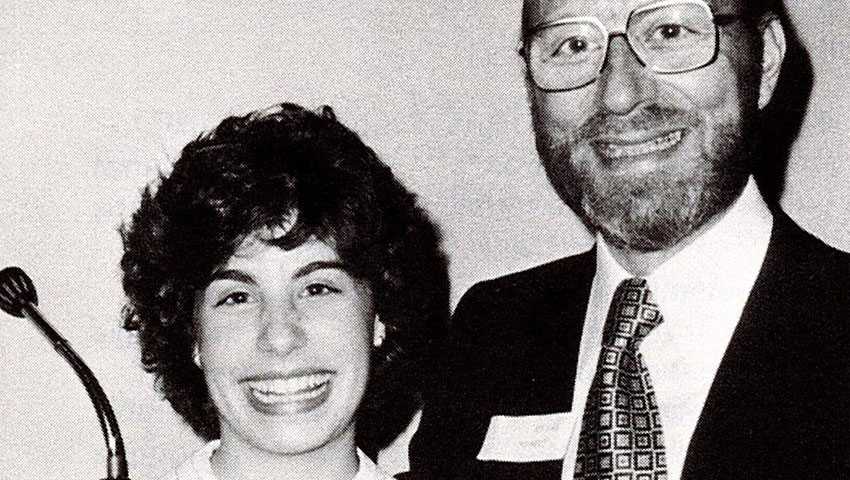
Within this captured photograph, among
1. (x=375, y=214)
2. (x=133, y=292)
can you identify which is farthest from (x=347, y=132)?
(x=133, y=292)

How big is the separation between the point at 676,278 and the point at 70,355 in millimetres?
975

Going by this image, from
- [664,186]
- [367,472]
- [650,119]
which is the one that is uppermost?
[650,119]

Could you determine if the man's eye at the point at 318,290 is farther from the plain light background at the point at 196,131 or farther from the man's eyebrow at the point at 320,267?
the plain light background at the point at 196,131

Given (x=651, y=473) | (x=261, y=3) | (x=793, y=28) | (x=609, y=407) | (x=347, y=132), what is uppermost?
(x=261, y=3)

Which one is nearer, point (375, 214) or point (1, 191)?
point (375, 214)

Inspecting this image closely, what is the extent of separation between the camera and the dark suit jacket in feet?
5.22

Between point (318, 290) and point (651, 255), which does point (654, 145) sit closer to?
point (651, 255)

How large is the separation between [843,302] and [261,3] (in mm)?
1292

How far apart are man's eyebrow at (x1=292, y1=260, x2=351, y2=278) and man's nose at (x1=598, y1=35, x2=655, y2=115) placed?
0.49 m

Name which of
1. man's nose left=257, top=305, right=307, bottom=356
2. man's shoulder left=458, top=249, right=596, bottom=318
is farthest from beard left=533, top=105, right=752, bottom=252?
man's nose left=257, top=305, right=307, bottom=356

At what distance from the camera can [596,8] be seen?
1787 mm

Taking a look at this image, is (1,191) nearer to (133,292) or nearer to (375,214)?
(133,292)

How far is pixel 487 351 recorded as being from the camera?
6.65 feet

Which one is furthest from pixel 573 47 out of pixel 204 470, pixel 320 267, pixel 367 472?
pixel 204 470
